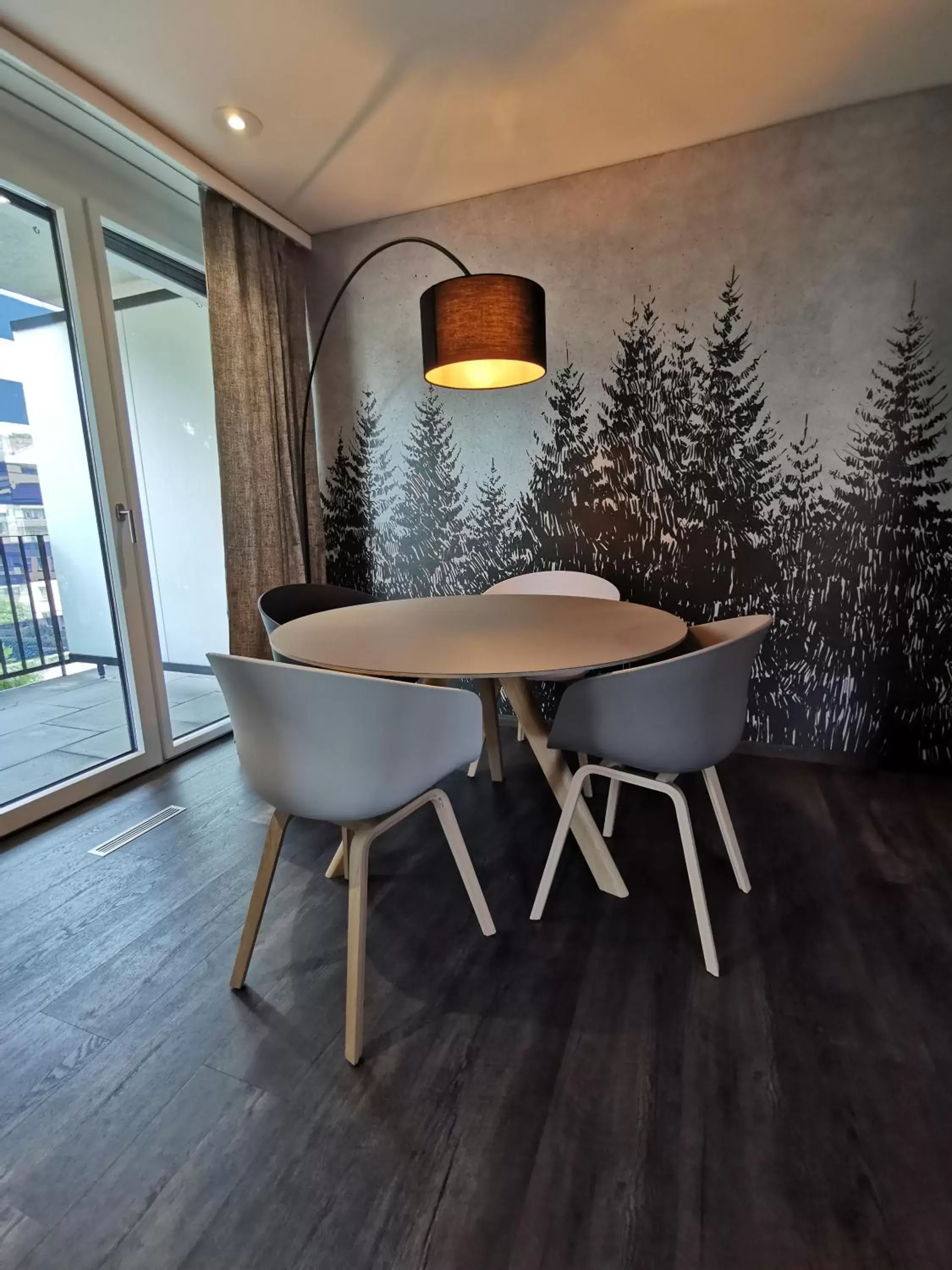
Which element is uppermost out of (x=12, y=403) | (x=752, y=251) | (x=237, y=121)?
(x=237, y=121)

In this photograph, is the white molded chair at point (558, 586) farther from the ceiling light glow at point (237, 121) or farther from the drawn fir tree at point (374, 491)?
the ceiling light glow at point (237, 121)

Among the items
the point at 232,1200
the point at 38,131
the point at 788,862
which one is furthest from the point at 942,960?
the point at 38,131

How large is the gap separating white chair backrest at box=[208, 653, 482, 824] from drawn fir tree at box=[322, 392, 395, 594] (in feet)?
6.55

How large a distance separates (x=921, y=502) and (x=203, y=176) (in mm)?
3023

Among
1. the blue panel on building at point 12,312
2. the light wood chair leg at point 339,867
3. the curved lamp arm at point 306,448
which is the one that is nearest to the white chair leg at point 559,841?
the light wood chair leg at point 339,867

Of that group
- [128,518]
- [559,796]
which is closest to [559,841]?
[559,796]

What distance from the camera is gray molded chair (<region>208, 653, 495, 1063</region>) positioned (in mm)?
1101

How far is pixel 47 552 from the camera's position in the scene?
7.43 feet

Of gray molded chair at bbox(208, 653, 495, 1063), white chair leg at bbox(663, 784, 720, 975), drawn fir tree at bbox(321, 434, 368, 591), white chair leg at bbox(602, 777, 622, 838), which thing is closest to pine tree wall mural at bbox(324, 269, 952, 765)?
drawn fir tree at bbox(321, 434, 368, 591)

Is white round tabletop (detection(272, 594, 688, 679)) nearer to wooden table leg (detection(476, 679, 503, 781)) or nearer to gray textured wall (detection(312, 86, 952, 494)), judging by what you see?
wooden table leg (detection(476, 679, 503, 781))

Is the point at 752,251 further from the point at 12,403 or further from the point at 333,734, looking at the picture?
the point at 12,403

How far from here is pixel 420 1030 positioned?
1261 mm

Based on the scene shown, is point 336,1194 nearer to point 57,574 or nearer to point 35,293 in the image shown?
point 57,574

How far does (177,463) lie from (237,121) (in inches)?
59.8
